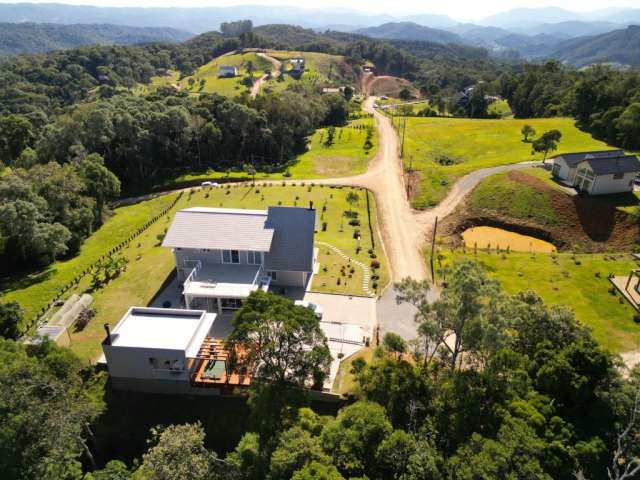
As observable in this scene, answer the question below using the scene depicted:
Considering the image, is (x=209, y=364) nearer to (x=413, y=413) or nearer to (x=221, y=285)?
(x=221, y=285)

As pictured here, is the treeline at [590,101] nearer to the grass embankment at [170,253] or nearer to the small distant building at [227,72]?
the grass embankment at [170,253]

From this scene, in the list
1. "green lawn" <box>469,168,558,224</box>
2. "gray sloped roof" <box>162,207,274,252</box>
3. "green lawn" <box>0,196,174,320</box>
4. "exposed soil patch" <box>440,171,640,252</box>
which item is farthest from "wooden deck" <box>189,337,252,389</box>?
"green lawn" <box>469,168,558,224</box>

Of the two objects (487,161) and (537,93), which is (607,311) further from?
(537,93)

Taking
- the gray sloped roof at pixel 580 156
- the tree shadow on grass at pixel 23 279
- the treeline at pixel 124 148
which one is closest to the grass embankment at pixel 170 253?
the tree shadow on grass at pixel 23 279

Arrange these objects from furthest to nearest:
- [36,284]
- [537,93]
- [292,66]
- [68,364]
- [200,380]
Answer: [292,66]
[537,93]
[36,284]
[200,380]
[68,364]

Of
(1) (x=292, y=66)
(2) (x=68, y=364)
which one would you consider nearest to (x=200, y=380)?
(2) (x=68, y=364)

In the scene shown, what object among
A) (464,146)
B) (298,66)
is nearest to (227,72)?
(298,66)
